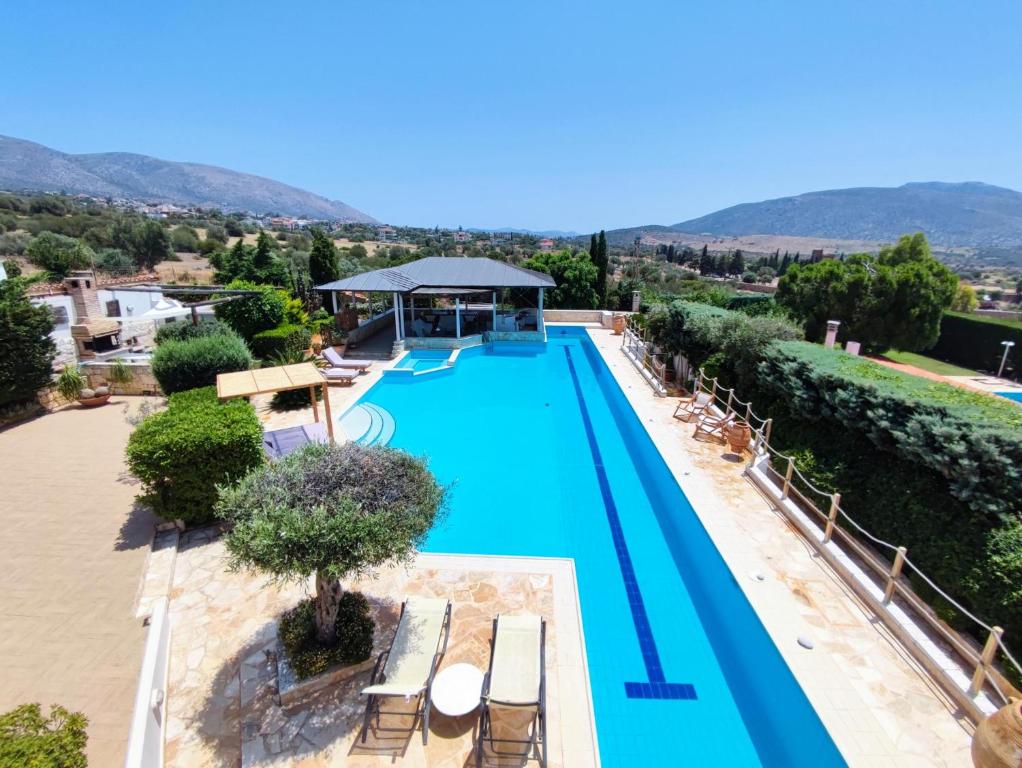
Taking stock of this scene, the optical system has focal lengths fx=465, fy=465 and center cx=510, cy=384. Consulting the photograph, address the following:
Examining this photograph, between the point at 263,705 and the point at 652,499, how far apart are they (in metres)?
7.03

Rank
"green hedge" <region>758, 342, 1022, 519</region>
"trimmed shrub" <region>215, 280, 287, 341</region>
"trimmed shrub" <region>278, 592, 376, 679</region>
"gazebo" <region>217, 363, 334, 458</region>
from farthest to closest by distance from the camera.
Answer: "trimmed shrub" <region>215, 280, 287, 341</region>
"gazebo" <region>217, 363, 334, 458</region>
"green hedge" <region>758, 342, 1022, 519</region>
"trimmed shrub" <region>278, 592, 376, 679</region>

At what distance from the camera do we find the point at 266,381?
8.76 m

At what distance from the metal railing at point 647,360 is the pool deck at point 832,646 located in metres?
6.25

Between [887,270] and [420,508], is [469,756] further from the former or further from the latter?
[887,270]

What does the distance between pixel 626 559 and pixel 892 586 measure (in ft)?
10.8

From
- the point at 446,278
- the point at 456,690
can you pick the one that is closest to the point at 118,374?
the point at 446,278

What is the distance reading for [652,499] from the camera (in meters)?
9.20

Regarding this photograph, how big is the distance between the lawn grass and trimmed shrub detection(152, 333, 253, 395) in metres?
27.1

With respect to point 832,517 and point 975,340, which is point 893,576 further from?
point 975,340

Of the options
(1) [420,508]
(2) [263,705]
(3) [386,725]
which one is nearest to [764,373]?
(1) [420,508]

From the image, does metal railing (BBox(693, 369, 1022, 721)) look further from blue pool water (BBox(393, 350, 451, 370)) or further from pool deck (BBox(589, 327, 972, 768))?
blue pool water (BBox(393, 350, 451, 370))

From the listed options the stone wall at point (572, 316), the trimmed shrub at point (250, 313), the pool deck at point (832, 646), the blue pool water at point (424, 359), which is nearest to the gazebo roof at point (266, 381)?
the pool deck at point (832, 646)

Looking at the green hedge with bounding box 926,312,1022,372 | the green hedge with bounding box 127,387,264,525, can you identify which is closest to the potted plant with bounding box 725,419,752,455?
the green hedge with bounding box 127,387,264,525

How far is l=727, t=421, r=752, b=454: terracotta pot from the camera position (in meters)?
9.93
